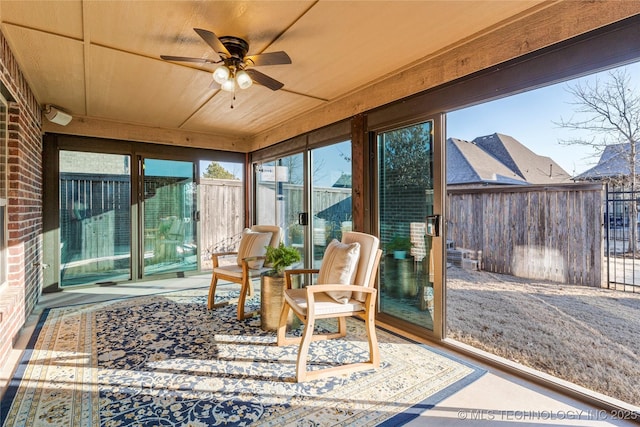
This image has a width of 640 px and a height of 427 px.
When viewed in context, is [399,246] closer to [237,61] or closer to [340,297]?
[340,297]

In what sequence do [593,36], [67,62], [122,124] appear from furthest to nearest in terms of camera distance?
[122,124] → [67,62] → [593,36]

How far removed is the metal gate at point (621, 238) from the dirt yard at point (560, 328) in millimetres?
270

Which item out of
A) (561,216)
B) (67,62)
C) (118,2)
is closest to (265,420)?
(118,2)

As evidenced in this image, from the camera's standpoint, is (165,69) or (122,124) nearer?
(165,69)

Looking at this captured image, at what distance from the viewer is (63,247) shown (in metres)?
4.59

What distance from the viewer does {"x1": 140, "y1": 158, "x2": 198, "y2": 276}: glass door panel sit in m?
5.18

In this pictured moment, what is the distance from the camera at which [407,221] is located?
122 inches

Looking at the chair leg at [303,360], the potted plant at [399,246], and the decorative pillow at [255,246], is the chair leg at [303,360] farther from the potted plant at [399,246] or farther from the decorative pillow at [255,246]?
the decorative pillow at [255,246]

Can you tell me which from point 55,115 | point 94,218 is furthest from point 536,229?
point 55,115

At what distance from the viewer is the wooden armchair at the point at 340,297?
2.22 metres

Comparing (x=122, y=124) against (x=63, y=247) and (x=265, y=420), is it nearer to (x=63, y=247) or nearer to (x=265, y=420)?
(x=63, y=247)

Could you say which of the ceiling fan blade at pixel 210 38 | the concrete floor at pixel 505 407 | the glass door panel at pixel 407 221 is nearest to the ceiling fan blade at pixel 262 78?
the ceiling fan blade at pixel 210 38

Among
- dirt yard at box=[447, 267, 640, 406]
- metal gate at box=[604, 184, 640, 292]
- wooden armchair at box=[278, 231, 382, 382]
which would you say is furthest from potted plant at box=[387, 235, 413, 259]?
metal gate at box=[604, 184, 640, 292]

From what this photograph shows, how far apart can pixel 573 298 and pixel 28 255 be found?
6136mm
